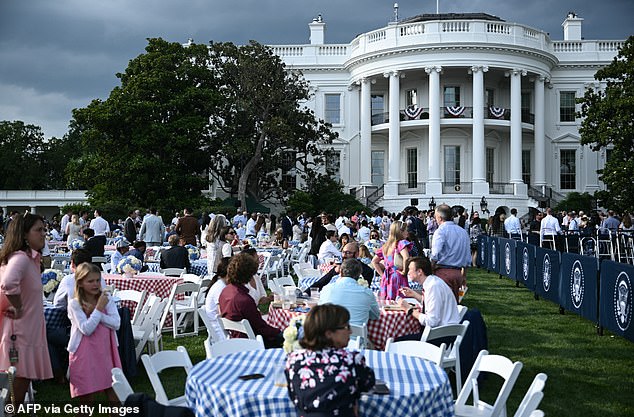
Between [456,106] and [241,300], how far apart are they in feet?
124

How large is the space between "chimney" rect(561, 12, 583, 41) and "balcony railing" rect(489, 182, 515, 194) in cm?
1467

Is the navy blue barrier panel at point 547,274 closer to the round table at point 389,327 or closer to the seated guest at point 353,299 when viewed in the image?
the round table at point 389,327

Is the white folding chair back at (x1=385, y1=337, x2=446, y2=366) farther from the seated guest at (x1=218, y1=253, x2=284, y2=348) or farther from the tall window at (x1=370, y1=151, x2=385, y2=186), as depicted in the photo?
the tall window at (x1=370, y1=151, x2=385, y2=186)

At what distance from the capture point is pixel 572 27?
49688 mm

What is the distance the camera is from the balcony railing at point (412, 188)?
136ft

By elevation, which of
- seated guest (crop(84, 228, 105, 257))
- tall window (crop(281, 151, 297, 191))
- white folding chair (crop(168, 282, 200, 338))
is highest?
tall window (crop(281, 151, 297, 191))

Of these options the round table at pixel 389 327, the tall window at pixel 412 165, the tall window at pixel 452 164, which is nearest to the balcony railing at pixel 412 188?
the tall window at pixel 412 165

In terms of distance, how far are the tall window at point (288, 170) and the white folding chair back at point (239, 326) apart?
3208cm

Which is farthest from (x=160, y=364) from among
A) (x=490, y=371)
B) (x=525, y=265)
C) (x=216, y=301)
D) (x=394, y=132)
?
(x=394, y=132)

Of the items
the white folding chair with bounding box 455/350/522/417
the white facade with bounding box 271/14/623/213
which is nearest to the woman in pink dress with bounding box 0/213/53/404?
the white folding chair with bounding box 455/350/522/417

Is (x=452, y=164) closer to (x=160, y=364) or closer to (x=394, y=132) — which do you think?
(x=394, y=132)

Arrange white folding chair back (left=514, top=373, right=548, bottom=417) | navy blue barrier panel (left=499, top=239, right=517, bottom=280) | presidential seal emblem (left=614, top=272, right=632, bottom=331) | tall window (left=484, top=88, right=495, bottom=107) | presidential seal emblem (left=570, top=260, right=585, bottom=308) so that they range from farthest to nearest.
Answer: tall window (left=484, top=88, right=495, bottom=107)
navy blue barrier panel (left=499, top=239, right=517, bottom=280)
presidential seal emblem (left=570, top=260, right=585, bottom=308)
presidential seal emblem (left=614, top=272, right=632, bottom=331)
white folding chair back (left=514, top=373, right=548, bottom=417)

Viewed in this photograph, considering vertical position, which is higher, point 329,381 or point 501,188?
point 501,188

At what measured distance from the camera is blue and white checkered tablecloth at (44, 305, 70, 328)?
7.71 meters
